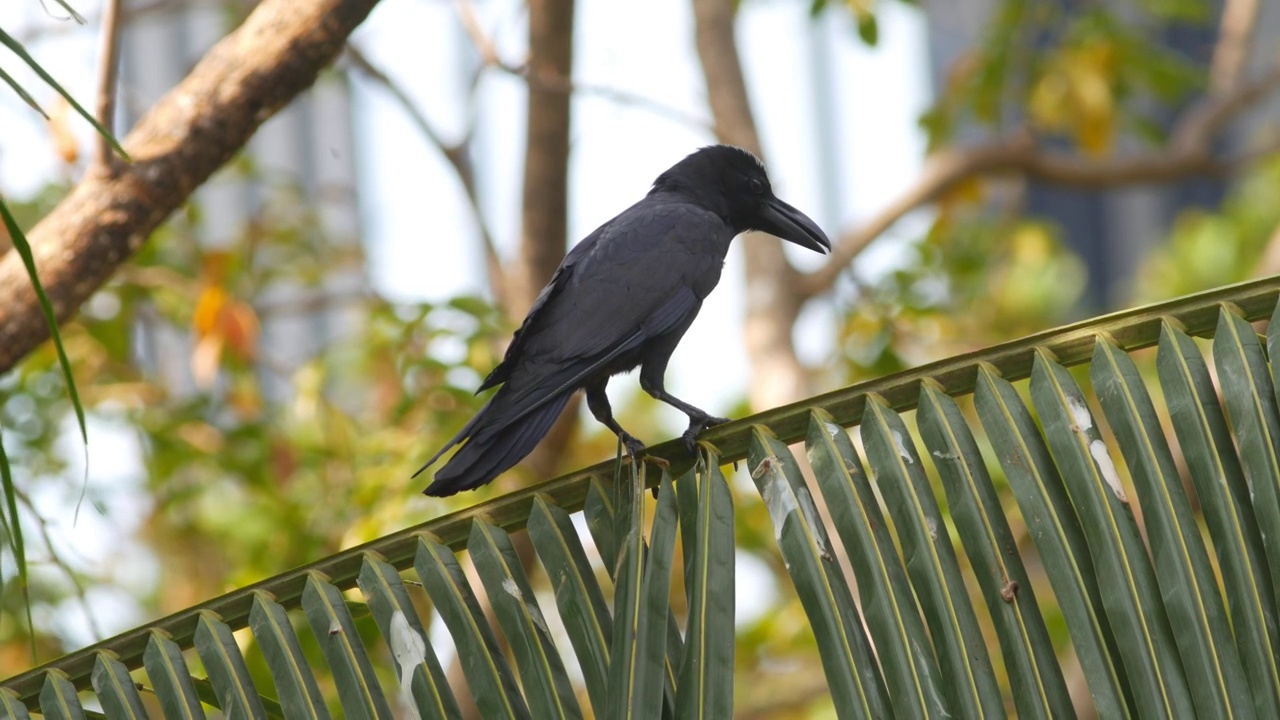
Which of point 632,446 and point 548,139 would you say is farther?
point 548,139

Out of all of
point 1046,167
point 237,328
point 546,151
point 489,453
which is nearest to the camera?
point 489,453

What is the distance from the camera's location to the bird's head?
3.44 m

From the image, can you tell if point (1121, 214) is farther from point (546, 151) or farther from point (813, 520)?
point (813, 520)

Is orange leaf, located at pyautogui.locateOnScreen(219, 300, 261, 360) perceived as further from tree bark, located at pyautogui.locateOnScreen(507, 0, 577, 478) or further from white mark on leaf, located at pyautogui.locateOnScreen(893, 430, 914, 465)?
white mark on leaf, located at pyautogui.locateOnScreen(893, 430, 914, 465)

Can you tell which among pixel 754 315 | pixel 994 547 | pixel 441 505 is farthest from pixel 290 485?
pixel 994 547

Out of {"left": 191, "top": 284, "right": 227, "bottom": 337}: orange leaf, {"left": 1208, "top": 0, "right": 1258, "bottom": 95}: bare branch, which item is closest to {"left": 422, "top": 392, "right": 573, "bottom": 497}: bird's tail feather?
{"left": 191, "top": 284, "right": 227, "bottom": 337}: orange leaf

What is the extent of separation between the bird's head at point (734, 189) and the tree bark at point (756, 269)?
5.85 feet

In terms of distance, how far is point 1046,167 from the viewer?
6.18 metres

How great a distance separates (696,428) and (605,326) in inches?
15.4

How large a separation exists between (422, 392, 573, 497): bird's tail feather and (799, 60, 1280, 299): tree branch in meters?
3.46

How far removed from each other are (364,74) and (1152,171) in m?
3.74

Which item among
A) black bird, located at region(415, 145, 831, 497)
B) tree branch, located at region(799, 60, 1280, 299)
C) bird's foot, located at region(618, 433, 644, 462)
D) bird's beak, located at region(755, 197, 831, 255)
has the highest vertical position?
tree branch, located at region(799, 60, 1280, 299)

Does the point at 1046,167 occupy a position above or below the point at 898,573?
above

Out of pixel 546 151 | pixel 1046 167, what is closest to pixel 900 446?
pixel 546 151
